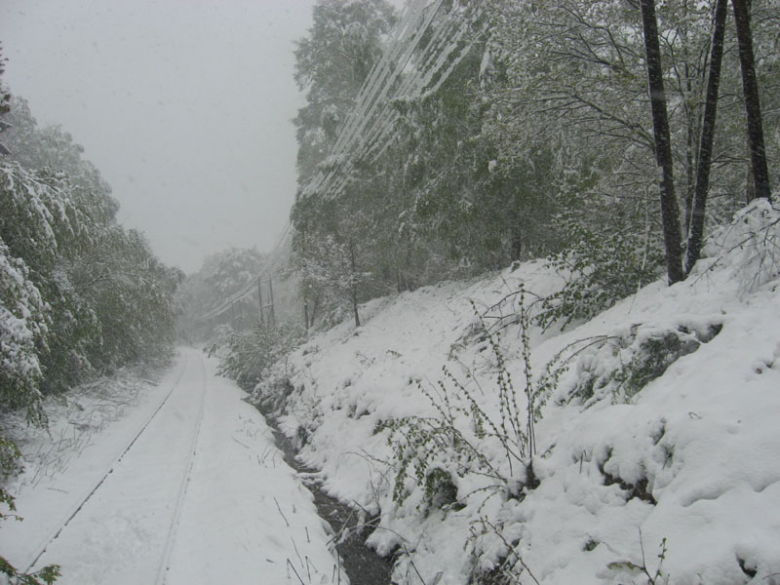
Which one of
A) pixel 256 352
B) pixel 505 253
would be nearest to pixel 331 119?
pixel 505 253

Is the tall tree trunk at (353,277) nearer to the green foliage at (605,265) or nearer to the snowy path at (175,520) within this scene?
the snowy path at (175,520)

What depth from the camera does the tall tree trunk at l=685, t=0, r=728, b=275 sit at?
16.5 feet

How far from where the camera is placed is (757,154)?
4891 mm

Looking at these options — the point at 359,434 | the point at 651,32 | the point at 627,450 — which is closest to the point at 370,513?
the point at 359,434

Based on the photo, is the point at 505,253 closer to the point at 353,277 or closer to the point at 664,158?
the point at 353,277

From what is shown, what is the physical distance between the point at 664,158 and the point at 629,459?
4417 millimetres

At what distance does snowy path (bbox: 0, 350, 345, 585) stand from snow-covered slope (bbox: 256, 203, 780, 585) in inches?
44.6

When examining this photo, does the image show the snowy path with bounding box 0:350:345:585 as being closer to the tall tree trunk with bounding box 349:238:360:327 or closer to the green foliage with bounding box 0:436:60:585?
the green foliage with bounding box 0:436:60:585

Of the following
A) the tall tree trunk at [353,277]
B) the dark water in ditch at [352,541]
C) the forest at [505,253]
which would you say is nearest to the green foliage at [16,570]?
the forest at [505,253]

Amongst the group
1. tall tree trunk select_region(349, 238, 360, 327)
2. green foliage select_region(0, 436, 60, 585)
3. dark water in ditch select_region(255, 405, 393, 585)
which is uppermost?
tall tree trunk select_region(349, 238, 360, 327)

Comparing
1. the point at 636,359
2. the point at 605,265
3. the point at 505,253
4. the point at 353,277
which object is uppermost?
the point at 353,277

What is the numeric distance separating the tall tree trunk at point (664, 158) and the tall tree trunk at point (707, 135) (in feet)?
0.58

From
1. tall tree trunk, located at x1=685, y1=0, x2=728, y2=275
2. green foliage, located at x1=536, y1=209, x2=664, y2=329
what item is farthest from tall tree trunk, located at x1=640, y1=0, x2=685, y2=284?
green foliage, located at x1=536, y1=209, x2=664, y2=329

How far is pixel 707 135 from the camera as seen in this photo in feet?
17.0
